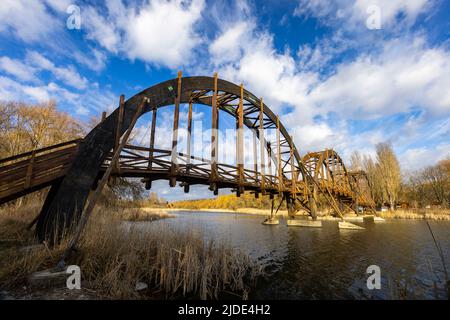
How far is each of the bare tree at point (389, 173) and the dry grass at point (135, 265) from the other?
167ft

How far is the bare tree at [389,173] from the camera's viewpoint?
4605cm

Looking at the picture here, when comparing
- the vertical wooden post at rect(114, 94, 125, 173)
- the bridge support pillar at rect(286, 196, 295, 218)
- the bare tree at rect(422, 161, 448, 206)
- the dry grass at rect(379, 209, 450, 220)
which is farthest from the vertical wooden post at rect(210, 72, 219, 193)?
the bare tree at rect(422, 161, 448, 206)

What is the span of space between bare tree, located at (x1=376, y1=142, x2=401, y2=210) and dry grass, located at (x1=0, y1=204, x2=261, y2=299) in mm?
50805

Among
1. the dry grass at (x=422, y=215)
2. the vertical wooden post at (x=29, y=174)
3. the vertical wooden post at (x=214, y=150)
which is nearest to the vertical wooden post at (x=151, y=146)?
the vertical wooden post at (x=214, y=150)

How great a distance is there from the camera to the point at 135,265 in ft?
21.3

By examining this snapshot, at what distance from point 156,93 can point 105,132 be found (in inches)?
136

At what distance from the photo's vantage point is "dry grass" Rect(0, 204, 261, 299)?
533cm

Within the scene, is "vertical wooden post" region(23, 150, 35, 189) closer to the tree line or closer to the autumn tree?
the autumn tree

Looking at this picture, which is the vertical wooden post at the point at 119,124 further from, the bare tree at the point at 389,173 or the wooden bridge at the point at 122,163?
the bare tree at the point at 389,173

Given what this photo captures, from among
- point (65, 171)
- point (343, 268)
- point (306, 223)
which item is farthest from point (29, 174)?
point (306, 223)

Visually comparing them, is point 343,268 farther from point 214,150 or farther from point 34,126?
point 34,126
